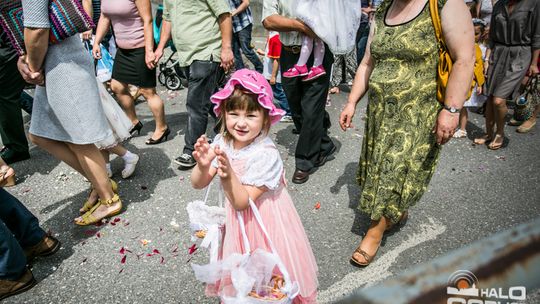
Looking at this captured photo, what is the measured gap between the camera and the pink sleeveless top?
383 centimetres

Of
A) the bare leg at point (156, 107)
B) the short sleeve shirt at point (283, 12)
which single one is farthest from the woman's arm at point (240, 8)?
the short sleeve shirt at point (283, 12)

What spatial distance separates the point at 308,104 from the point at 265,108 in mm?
1771

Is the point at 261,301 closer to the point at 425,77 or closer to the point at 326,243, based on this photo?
the point at 326,243

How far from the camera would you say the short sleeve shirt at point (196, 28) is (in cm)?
355

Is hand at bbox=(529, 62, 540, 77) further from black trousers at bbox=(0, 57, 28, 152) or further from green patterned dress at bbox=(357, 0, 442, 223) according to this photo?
black trousers at bbox=(0, 57, 28, 152)

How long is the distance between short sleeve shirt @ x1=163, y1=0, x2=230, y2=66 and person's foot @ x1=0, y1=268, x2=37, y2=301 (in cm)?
225

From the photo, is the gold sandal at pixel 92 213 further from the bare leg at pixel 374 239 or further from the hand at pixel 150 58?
the bare leg at pixel 374 239

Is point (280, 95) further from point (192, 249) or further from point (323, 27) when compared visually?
point (192, 249)

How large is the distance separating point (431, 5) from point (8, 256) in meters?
2.92

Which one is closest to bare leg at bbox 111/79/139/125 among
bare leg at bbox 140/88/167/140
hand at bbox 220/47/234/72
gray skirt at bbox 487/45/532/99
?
bare leg at bbox 140/88/167/140

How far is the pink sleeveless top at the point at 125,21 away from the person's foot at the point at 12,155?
165cm

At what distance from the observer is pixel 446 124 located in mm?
2240

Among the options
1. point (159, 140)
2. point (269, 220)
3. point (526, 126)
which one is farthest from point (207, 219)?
point (526, 126)

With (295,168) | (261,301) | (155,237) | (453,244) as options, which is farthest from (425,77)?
(155,237)
